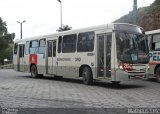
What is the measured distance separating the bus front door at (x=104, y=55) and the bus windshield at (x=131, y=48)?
56 cm

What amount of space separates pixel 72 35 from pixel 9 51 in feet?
252

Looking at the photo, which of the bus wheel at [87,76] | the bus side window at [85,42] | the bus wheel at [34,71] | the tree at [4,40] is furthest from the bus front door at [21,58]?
the tree at [4,40]

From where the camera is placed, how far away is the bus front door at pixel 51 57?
2350 cm

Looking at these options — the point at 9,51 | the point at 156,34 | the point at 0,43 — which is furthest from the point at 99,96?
the point at 9,51

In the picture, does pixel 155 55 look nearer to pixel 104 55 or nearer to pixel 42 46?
pixel 104 55

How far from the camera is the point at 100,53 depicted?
18922 millimetres

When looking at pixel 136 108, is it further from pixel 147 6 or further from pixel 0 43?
pixel 0 43

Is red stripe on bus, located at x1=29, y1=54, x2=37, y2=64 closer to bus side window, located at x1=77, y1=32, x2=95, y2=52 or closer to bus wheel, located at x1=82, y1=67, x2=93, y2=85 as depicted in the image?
bus side window, located at x1=77, y1=32, x2=95, y2=52

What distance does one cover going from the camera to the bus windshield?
1794cm

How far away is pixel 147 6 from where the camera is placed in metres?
47.1

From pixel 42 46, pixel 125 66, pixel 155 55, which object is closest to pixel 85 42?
pixel 125 66

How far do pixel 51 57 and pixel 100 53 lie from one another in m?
5.65

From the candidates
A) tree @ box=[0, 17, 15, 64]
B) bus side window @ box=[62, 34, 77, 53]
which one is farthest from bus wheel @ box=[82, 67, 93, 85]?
tree @ box=[0, 17, 15, 64]

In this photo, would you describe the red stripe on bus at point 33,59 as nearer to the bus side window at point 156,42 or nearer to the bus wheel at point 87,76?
the bus wheel at point 87,76
